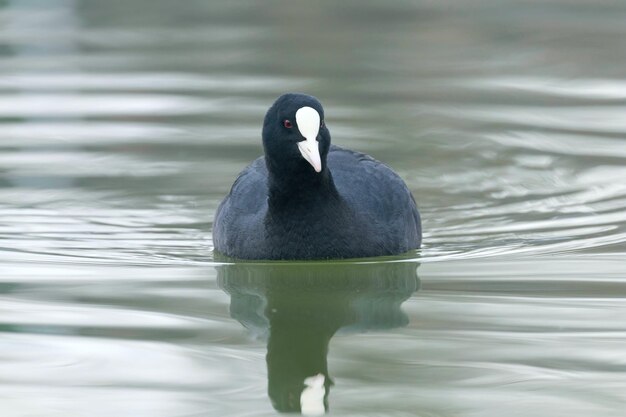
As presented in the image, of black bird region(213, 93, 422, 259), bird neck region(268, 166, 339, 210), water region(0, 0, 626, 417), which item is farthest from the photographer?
bird neck region(268, 166, 339, 210)

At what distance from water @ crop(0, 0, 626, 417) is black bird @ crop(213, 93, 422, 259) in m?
0.11

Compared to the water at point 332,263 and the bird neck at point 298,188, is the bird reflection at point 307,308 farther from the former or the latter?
the bird neck at point 298,188

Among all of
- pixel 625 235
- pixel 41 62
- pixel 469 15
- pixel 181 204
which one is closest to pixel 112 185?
pixel 181 204

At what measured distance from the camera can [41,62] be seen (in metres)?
13.4

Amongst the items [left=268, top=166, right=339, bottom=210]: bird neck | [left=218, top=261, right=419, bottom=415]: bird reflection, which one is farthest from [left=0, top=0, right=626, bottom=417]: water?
[left=268, top=166, right=339, bottom=210]: bird neck

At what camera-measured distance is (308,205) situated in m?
6.95

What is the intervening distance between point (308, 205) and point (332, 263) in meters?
0.27

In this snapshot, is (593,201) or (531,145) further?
(531,145)

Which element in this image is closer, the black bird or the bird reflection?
the bird reflection

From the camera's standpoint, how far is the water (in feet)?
17.0

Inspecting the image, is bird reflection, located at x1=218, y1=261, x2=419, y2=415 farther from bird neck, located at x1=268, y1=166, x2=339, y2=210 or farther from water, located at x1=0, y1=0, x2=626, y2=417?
bird neck, located at x1=268, y1=166, x2=339, y2=210

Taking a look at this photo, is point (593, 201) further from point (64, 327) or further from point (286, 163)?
point (64, 327)

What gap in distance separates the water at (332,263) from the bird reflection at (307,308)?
0.02 meters

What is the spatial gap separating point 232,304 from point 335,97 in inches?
205
